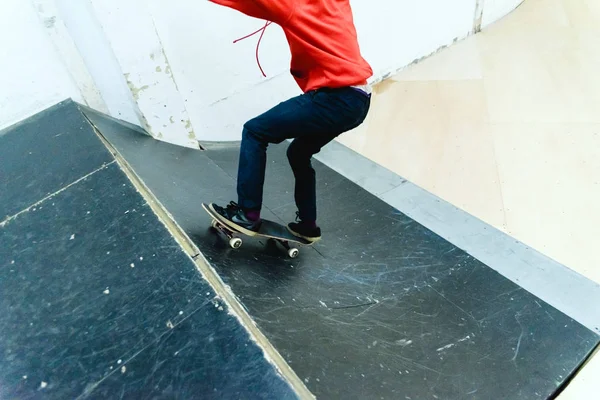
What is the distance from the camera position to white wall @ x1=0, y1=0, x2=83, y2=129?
2109mm

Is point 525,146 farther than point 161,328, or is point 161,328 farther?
point 525,146

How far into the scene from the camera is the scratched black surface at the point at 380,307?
Result: 1.36 meters

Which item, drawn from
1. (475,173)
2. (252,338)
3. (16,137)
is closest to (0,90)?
(16,137)

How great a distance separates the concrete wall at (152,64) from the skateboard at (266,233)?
3.10 feet

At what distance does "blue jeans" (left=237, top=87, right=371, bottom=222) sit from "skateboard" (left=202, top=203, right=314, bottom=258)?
0.11m

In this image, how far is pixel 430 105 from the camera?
11.2 feet

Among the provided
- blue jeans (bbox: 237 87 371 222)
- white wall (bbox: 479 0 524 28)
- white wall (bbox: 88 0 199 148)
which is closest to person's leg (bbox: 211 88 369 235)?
blue jeans (bbox: 237 87 371 222)

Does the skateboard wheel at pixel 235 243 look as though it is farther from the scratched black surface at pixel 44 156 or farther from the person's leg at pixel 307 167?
the scratched black surface at pixel 44 156

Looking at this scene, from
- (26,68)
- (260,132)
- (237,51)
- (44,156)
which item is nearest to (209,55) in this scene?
(237,51)

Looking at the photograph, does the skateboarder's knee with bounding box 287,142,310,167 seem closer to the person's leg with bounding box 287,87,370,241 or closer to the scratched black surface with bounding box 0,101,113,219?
the person's leg with bounding box 287,87,370,241

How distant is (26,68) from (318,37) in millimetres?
1584

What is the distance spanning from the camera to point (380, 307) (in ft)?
5.64

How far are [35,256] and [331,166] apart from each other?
177 cm

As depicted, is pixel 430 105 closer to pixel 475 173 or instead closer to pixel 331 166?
pixel 475 173
